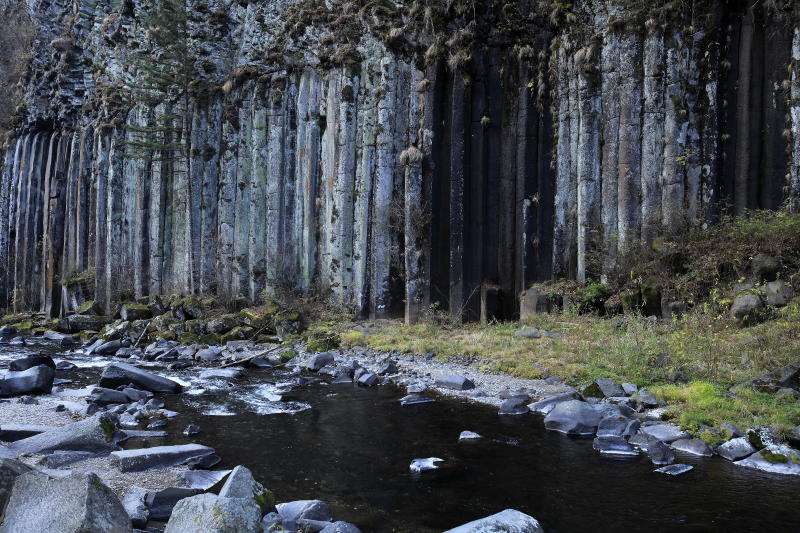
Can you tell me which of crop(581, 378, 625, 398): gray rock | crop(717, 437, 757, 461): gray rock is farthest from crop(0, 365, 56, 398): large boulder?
crop(717, 437, 757, 461): gray rock

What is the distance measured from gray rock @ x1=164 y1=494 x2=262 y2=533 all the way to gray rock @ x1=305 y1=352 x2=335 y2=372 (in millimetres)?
7841

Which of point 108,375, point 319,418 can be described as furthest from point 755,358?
point 108,375

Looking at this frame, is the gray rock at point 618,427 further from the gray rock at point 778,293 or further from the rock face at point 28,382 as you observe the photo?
the rock face at point 28,382

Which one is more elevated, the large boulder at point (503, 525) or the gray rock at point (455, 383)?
the large boulder at point (503, 525)

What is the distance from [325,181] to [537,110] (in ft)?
21.0

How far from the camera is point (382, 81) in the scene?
15648 mm

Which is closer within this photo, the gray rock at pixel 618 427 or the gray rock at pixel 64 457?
the gray rock at pixel 64 457

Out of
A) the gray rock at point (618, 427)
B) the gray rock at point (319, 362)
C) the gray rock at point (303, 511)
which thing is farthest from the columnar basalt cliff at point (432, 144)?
the gray rock at point (303, 511)

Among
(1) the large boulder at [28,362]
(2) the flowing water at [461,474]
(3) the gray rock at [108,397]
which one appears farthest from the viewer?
(1) the large boulder at [28,362]

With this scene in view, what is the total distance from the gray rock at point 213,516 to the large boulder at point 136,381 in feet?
20.3

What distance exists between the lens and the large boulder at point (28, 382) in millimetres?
8992

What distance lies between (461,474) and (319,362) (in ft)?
21.3

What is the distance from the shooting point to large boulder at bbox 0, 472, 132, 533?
3322 mm

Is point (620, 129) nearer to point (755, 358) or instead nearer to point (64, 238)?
point (755, 358)
